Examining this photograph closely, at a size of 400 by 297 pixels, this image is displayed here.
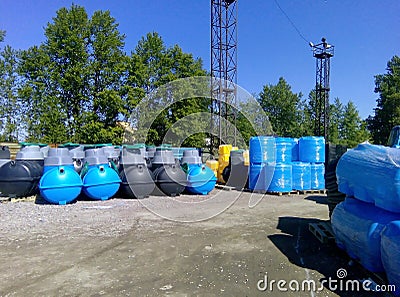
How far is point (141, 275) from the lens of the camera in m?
3.69

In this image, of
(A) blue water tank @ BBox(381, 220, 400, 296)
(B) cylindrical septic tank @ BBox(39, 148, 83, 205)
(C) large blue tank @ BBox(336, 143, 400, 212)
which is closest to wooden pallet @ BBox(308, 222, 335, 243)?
(C) large blue tank @ BBox(336, 143, 400, 212)

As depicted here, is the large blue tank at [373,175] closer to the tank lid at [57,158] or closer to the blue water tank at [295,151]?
the blue water tank at [295,151]

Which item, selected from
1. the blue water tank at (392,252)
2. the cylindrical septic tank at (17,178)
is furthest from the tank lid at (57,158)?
the blue water tank at (392,252)

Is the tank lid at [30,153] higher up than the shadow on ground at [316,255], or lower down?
higher up

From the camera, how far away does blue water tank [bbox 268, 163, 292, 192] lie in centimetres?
984

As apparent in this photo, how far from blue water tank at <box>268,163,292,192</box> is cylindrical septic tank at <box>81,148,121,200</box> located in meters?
4.81

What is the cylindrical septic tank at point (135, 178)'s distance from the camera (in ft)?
29.0

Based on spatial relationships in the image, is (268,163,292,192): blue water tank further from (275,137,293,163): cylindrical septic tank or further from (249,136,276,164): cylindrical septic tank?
(249,136,276,164): cylindrical septic tank

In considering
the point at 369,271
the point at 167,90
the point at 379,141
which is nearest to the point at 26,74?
the point at 167,90

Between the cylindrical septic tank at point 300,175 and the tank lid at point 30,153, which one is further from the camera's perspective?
the cylindrical septic tank at point 300,175

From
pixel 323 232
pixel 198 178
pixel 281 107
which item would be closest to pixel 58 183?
pixel 198 178

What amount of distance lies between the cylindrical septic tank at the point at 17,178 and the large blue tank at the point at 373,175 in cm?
801

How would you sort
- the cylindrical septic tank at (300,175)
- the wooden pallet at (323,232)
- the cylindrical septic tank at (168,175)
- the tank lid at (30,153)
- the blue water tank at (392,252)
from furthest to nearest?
the cylindrical septic tank at (300,175) < the cylindrical septic tank at (168,175) < the tank lid at (30,153) < the wooden pallet at (323,232) < the blue water tank at (392,252)

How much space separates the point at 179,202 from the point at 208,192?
1907 millimetres
